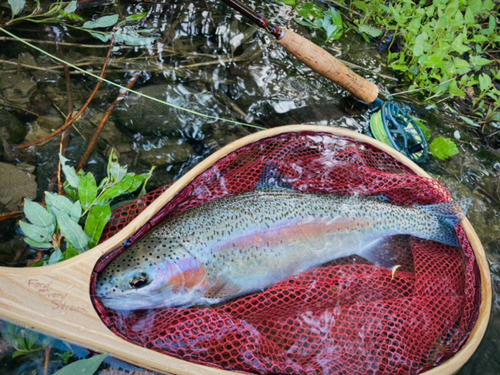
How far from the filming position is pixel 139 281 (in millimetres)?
2264

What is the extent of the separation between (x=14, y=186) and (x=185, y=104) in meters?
1.60

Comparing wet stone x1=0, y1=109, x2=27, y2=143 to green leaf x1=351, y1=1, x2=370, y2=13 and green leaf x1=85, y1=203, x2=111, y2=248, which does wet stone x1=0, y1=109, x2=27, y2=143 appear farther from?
green leaf x1=351, y1=1, x2=370, y2=13

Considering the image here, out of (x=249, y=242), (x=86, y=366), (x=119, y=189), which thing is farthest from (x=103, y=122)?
(x=86, y=366)

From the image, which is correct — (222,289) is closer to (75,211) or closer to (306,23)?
(75,211)

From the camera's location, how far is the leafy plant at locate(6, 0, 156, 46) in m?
3.40

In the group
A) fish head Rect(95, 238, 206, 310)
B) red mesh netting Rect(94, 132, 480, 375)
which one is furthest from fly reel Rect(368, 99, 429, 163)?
fish head Rect(95, 238, 206, 310)

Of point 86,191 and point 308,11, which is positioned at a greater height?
point 308,11

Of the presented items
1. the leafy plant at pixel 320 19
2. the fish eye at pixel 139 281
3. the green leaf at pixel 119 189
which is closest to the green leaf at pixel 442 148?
the leafy plant at pixel 320 19

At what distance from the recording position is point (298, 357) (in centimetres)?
235

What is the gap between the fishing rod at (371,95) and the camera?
3.29 metres

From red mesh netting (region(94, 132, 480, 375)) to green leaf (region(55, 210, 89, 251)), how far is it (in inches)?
9.2

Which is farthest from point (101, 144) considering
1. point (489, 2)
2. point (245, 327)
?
point (489, 2)

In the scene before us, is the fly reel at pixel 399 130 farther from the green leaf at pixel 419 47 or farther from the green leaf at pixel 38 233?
the green leaf at pixel 38 233

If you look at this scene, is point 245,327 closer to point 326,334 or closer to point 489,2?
point 326,334
